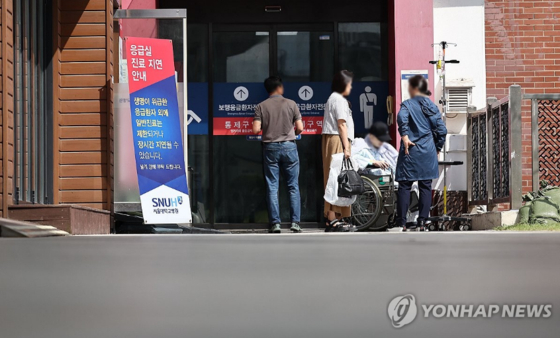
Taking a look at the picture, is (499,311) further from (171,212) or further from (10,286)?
(171,212)

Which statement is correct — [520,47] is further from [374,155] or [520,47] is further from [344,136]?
[344,136]

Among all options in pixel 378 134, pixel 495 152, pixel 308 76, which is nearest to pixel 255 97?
pixel 308 76

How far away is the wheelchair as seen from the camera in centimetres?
866

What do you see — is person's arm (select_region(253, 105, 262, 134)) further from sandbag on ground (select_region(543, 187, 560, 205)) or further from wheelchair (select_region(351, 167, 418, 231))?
sandbag on ground (select_region(543, 187, 560, 205))

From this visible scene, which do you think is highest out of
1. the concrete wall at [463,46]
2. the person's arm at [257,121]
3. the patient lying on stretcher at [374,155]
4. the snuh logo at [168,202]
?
the concrete wall at [463,46]

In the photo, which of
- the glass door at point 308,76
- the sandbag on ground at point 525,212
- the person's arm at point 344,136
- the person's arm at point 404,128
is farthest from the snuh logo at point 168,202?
the sandbag on ground at point 525,212

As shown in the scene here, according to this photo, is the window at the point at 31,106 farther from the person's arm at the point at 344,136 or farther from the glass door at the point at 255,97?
the glass door at the point at 255,97

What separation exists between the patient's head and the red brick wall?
11.6ft

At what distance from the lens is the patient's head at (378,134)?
7238mm

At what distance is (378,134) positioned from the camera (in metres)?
7.45

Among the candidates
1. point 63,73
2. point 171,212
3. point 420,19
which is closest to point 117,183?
point 171,212

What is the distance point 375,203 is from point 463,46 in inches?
112

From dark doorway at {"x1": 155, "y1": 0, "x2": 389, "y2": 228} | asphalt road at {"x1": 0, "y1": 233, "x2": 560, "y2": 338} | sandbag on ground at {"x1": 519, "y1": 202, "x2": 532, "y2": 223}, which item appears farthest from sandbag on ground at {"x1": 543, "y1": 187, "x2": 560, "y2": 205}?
asphalt road at {"x1": 0, "y1": 233, "x2": 560, "y2": 338}

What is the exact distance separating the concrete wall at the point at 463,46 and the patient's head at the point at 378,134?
316 cm
